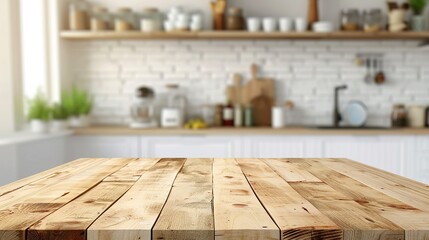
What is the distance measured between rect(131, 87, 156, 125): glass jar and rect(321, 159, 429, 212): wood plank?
258 centimetres

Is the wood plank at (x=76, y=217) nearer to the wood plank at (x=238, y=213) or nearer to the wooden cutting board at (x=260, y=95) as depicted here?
the wood plank at (x=238, y=213)

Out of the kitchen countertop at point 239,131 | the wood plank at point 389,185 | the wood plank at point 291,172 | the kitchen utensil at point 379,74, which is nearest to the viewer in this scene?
the wood plank at point 389,185

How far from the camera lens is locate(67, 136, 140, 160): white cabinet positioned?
4043 millimetres

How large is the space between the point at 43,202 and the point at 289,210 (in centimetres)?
59

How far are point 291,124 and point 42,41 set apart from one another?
2388 millimetres

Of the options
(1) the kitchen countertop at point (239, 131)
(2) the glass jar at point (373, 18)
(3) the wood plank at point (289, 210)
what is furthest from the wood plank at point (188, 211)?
(2) the glass jar at point (373, 18)

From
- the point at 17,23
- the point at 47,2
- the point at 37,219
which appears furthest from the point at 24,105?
the point at 37,219

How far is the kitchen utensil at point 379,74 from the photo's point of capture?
15.0ft

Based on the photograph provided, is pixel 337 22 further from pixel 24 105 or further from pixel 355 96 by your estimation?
pixel 24 105

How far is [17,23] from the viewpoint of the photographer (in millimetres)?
3691

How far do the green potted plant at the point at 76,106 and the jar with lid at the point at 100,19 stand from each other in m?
0.61

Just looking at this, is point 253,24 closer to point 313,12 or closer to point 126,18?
point 313,12

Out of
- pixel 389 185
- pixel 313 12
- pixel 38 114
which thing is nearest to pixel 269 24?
pixel 313 12

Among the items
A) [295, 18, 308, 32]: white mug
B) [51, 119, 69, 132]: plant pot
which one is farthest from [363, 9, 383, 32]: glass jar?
[51, 119, 69, 132]: plant pot
